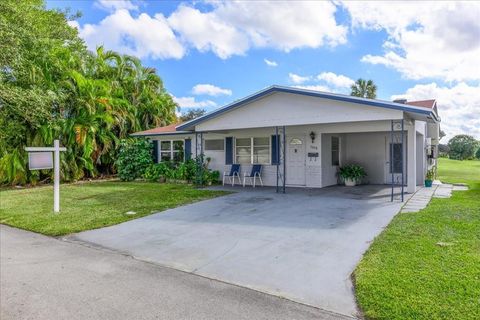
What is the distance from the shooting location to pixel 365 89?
31.7 metres

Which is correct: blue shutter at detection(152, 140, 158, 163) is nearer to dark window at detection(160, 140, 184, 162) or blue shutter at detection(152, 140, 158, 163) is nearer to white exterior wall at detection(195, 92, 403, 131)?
dark window at detection(160, 140, 184, 162)

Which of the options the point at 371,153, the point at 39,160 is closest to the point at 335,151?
the point at 371,153

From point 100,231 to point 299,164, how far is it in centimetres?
816

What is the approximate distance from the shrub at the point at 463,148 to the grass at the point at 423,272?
45087mm

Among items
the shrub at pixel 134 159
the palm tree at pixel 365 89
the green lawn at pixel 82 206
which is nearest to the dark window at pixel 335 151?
the green lawn at pixel 82 206

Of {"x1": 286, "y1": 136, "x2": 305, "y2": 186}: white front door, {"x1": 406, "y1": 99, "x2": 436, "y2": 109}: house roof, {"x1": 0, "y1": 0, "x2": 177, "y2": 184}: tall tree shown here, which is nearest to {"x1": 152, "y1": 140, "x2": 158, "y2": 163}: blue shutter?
{"x1": 0, "y1": 0, "x2": 177, "y2": 184}: tall tree

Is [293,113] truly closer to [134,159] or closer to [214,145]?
[214,145]

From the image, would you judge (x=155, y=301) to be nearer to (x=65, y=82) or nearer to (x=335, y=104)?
(x=335, y=104)

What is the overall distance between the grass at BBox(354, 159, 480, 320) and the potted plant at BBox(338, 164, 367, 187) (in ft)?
20.6

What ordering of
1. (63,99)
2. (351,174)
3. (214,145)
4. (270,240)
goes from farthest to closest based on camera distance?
1. (63,99)
2. (214,145)
3. (351,174)
4. (270,240)

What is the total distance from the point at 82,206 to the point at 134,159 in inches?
289

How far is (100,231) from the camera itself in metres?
6.93

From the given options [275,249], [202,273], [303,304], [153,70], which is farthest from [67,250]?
[153,70]

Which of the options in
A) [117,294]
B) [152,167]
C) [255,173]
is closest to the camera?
[117,294]
